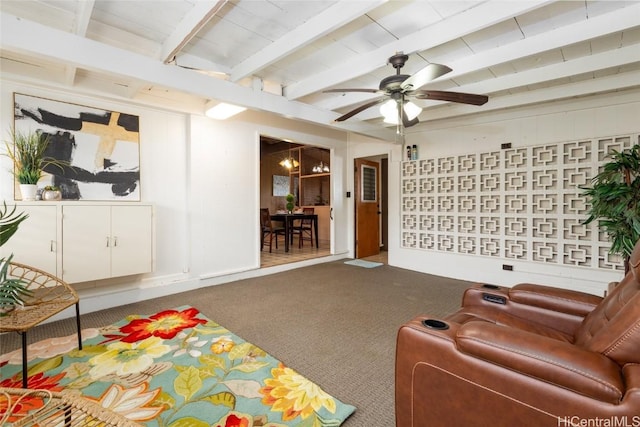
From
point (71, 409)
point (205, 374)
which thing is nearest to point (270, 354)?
point (205, 374)

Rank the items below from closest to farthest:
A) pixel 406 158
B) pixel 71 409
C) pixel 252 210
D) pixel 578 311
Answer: pixel 71 409 → pixel 578 311 → pixel 252 210 → pixel 406 158

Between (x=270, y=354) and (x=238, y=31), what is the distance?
2.63m

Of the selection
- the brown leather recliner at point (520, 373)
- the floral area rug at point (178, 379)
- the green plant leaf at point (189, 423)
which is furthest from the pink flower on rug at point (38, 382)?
the brown leather recliner at point (520, 373)

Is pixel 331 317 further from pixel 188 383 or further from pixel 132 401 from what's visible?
pixel 132 401

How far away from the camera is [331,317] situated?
2.94m

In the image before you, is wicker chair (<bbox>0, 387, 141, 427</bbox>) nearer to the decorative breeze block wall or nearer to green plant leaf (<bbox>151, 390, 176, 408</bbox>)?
green plant leaf (<bbox>151, 390, 176, 408</bbox>)

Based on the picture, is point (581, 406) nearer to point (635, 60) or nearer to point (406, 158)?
point (635, 60)

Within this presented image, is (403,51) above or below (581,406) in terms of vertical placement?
above

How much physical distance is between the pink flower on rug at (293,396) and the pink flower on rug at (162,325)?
118cm

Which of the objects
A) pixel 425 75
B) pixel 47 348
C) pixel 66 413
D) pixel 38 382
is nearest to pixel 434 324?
pixel 66 413

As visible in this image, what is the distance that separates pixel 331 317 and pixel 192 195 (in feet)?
8.03

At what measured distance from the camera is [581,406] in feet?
2.95

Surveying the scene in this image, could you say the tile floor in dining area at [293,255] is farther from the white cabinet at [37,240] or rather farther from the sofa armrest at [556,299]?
the sofa armrest at [556,299]

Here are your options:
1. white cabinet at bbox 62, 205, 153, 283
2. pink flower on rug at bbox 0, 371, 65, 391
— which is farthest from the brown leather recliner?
white cabinet at bbox 62, 205, 153, 283
